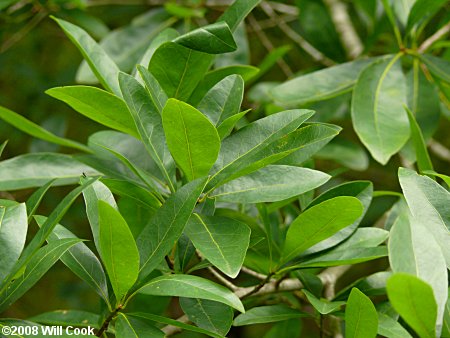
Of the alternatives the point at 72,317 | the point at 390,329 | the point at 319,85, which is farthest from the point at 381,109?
the point at 72,317

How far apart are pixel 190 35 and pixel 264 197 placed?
19cm

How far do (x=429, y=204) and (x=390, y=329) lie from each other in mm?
134

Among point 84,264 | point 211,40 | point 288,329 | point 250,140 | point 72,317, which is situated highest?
point 211,40

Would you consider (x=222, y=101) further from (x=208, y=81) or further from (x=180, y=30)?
(x=180, y=30)

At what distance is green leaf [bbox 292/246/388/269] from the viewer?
2.20 feet

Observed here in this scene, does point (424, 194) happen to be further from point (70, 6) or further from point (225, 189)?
point (70, 6)

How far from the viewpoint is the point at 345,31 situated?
1.53m

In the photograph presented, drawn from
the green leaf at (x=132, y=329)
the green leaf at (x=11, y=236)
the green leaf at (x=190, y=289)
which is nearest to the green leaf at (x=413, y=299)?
the green leaf at (x=190, y=289)

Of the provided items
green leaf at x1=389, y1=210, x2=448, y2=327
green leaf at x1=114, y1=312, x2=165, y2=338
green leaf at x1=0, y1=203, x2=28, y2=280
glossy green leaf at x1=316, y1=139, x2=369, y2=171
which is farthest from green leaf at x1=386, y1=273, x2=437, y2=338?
glossy green leaf at x1=316, y1=139, x2=369, y2=171

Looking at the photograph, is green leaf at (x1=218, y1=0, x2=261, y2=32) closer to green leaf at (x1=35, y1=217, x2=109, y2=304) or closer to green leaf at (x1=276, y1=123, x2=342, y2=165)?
green leaf at (x1=276, y1=123, x2=342, y2=165)

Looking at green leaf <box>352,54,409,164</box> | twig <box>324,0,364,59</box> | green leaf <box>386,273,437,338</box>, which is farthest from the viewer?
twig <box>324,0,364,59</box>

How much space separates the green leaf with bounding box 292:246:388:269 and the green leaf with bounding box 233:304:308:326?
7 centimetres

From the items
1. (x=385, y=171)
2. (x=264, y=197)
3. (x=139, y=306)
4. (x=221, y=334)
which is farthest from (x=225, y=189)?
(x=385, y=171)

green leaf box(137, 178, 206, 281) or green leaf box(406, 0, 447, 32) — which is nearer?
green leaf box(137, 178, 206, 281)
